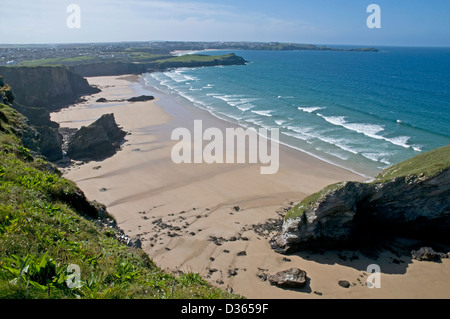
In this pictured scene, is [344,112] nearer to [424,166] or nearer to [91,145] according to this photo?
[424,166]

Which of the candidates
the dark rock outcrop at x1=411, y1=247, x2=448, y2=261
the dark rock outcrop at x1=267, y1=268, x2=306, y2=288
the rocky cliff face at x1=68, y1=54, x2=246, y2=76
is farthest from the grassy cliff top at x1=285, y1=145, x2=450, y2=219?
the rocky cliff face at x1=68, y1=54, x2=246, y2=76

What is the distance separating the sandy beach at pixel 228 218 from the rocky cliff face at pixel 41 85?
24485 millimetres

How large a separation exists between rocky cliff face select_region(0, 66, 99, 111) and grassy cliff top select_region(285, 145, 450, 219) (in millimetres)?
49080

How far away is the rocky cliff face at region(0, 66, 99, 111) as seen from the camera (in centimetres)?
5003

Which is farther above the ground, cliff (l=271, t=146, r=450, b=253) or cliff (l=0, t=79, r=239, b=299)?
cliff (l=0, t=79, r=239, b=299)

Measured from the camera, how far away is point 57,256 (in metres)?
6.74

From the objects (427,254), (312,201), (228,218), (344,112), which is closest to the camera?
(427,254)

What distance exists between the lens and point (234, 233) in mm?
18078

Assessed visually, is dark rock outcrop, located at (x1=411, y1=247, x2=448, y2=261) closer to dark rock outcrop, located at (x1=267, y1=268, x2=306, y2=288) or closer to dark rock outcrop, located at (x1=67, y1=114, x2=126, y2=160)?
dark rock outcrop, located at (x1=267, y1=268, x2=306, y2=288)

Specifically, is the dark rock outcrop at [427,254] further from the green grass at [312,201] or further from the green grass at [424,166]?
the green grass at [312,201]

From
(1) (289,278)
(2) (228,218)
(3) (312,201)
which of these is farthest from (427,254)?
(2) (228,218)

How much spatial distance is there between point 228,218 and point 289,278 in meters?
6.90
